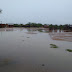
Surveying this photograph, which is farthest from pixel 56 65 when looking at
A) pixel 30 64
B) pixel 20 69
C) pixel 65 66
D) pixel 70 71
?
pixel 20 69

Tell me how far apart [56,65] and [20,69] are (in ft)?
5.49

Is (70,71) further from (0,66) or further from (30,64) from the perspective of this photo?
(0,66)

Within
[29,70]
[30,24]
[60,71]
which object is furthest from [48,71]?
[30,24]

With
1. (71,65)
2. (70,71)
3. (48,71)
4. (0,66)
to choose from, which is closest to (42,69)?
(48,71)

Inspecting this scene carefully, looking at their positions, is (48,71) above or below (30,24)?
below

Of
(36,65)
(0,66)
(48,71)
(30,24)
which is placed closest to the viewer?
(48,71)

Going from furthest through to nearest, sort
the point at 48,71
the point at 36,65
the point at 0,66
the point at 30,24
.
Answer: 1. the point at 30,24
2. the point at 36,65
3. the point at 0,66
4. the point at 48,71

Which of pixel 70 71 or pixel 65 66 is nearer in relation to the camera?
pixel 70 71

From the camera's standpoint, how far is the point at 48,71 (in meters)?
3.82

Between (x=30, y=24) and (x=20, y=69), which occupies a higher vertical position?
(x=30, y=24)

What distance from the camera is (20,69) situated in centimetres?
390

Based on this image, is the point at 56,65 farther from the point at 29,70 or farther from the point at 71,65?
the point at 29,70

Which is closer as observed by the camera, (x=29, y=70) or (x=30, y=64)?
(x=29, y=70)

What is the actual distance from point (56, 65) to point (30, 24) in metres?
56.1
